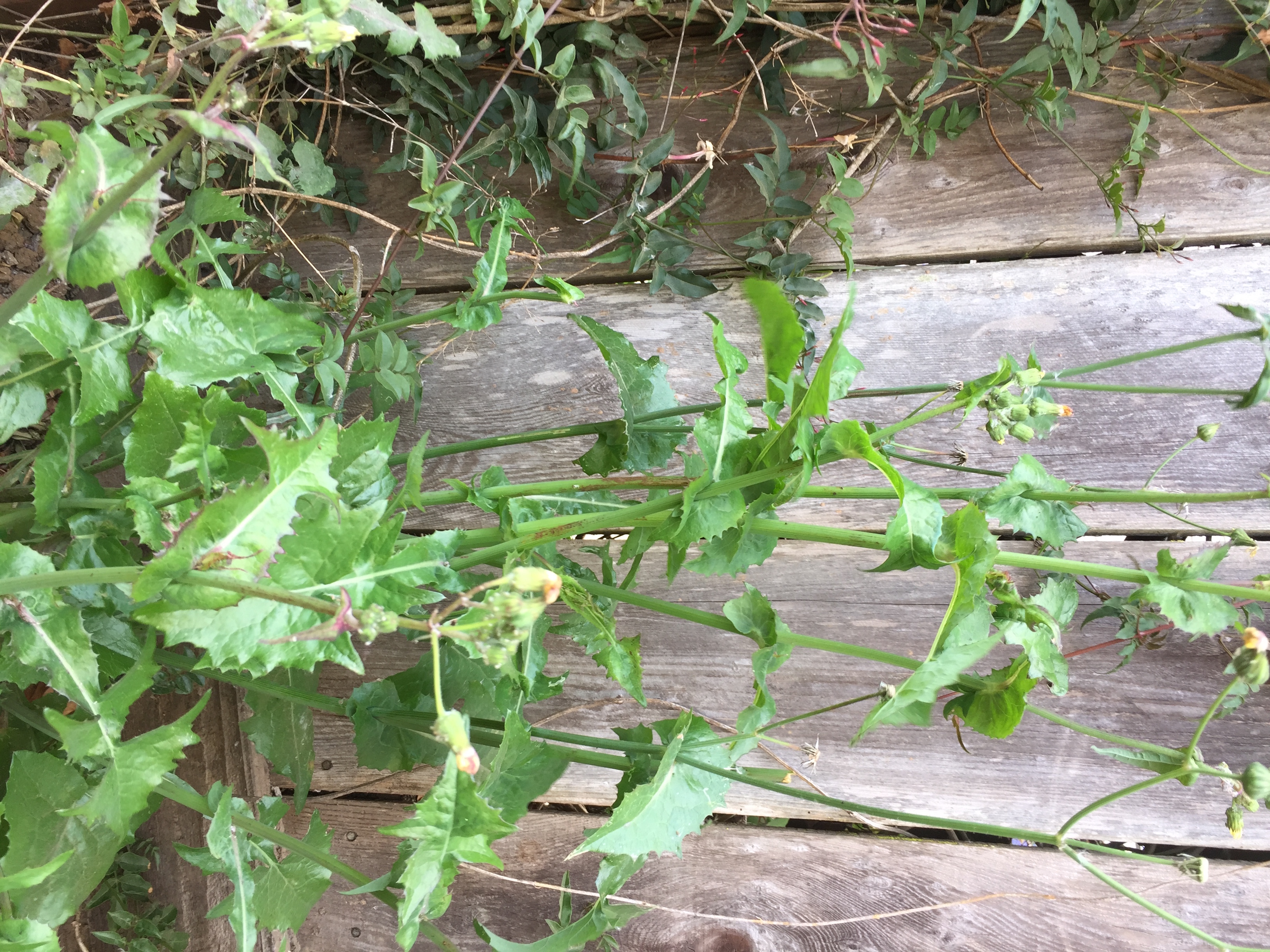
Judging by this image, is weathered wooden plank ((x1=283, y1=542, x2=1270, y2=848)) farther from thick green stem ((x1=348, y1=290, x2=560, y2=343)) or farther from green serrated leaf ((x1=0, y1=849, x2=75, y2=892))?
green serrated leaf ((x1=0, y1=849, x2=75, y2=892))

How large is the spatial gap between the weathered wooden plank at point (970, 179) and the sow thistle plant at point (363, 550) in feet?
0.53

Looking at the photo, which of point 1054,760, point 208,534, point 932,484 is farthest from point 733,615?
point 1054,760

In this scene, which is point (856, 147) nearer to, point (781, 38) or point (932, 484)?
point (781, 38)

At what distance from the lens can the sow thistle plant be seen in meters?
0.55

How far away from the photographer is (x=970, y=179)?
1.20 meters

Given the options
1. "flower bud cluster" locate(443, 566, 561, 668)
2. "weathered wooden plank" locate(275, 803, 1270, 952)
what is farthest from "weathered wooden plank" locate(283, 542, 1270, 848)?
"flower bud cluster" locate(443, 566, 561, 668)

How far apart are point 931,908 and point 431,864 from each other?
35.4 inches

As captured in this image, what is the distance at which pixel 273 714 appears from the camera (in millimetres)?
1038

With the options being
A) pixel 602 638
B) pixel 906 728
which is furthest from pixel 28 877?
pixel 906 728

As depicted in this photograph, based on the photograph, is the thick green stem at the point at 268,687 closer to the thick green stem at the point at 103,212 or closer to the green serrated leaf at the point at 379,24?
the thick green stem at the point at 103,212

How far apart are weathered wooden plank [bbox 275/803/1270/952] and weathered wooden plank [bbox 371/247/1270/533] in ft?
1.59

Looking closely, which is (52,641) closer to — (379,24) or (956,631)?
(379,24)

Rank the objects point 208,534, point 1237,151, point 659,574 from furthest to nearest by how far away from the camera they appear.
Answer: point 659,574 → point 1237,151 → point 208,534

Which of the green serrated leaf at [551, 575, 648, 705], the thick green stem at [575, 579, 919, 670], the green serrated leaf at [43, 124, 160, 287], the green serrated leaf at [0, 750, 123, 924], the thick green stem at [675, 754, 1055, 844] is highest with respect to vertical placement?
the green serrated leaf at [43, 124, 160, 287]
